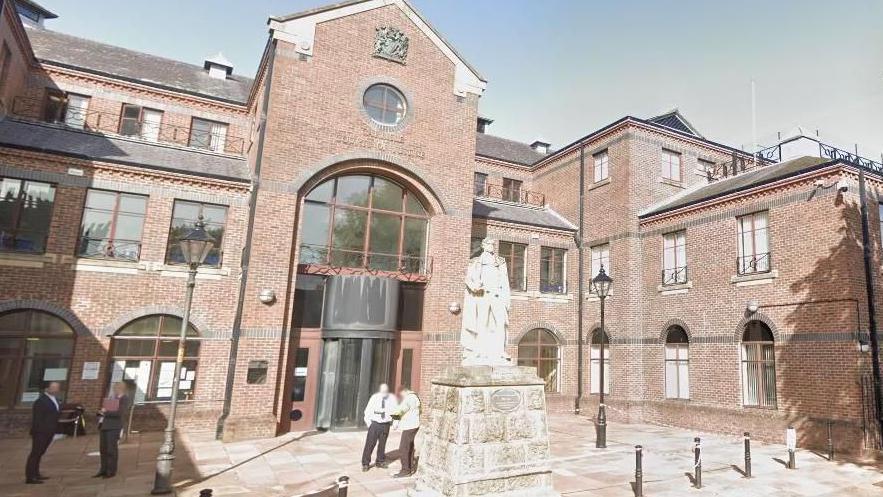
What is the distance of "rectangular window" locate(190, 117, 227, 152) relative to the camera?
1916 centimetres

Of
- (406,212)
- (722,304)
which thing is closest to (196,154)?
(406,212)

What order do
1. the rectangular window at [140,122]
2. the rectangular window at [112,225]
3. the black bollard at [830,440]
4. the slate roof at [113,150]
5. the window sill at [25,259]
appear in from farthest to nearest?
the rectangular window at [140,122], the slate roof at [113,150], the rectangular window at [112,225], the window sill at [25,259], the black bollard at [830,440]

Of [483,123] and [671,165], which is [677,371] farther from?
[483,123]

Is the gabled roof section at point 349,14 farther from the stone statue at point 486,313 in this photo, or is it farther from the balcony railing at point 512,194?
the stone statue at point 486,313

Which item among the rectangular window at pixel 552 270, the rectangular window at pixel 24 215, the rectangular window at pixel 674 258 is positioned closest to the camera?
the rectangular window at pixel 24 215

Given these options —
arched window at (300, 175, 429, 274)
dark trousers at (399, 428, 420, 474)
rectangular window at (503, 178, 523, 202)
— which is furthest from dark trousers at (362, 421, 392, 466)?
rectangular window at (503, 178, 523, 202)

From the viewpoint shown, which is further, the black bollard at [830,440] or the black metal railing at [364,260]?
the black metal railing at [364,260]

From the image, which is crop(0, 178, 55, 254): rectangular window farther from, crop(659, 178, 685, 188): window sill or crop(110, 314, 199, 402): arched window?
crop(659, 178, 685, 188): window sill

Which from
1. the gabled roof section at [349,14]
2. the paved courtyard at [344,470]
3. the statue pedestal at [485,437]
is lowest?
the paved courtyard at [344,470]

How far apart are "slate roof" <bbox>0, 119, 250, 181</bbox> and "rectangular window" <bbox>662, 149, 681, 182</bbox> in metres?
15.8

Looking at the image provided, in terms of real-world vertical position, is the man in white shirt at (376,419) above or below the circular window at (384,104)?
below

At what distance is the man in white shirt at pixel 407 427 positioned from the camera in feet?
31.8

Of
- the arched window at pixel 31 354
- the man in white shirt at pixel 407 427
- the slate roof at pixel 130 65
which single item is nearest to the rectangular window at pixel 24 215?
the arched window at pixel 31 354

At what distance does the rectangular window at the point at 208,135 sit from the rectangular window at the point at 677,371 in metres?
18.2
